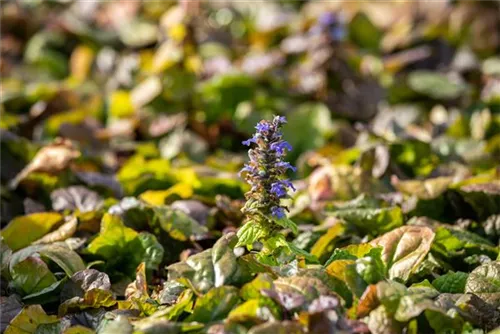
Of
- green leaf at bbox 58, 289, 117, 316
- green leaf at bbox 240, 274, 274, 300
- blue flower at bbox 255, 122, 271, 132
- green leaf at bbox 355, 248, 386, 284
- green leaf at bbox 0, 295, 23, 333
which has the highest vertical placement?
blue flower at bbox 255, 122, 271, 132

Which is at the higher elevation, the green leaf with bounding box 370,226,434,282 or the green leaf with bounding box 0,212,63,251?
the green leaf with bounding box 370,226,434,282

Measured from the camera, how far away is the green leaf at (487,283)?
2.10m

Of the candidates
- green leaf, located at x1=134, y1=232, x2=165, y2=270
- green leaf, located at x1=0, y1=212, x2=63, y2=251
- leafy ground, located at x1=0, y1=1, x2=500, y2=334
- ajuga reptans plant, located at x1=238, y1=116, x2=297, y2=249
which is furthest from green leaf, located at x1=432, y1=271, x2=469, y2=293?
green leaf, located at x1=0, y1=212, x2=63, y2=251

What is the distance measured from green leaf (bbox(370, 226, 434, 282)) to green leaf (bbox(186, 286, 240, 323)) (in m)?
0.58

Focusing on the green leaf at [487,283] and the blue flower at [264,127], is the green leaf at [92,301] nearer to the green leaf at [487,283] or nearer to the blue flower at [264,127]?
the blue flower at [264,127]

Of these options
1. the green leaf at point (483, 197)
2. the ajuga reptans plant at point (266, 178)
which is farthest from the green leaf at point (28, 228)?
the green leaf at point (483, 197)

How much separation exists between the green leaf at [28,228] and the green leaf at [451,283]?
1.32m

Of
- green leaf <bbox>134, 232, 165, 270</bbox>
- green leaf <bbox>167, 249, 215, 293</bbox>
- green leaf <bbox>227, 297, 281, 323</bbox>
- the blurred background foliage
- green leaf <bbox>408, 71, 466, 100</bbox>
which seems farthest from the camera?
green leaf <bbox>408, 71, 466, 100</bbox>

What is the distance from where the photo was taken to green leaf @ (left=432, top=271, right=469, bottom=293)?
2.25 m

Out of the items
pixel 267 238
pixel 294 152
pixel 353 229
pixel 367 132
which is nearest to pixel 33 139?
pixel 294 152

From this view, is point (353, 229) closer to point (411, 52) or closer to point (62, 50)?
point (411, 52)

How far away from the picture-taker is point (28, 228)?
2.79 meters

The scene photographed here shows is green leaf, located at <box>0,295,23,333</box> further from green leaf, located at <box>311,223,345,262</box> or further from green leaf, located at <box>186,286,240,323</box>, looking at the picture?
green leaf, located at <box>311,223,345,262</box>

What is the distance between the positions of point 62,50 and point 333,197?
3.07 m
